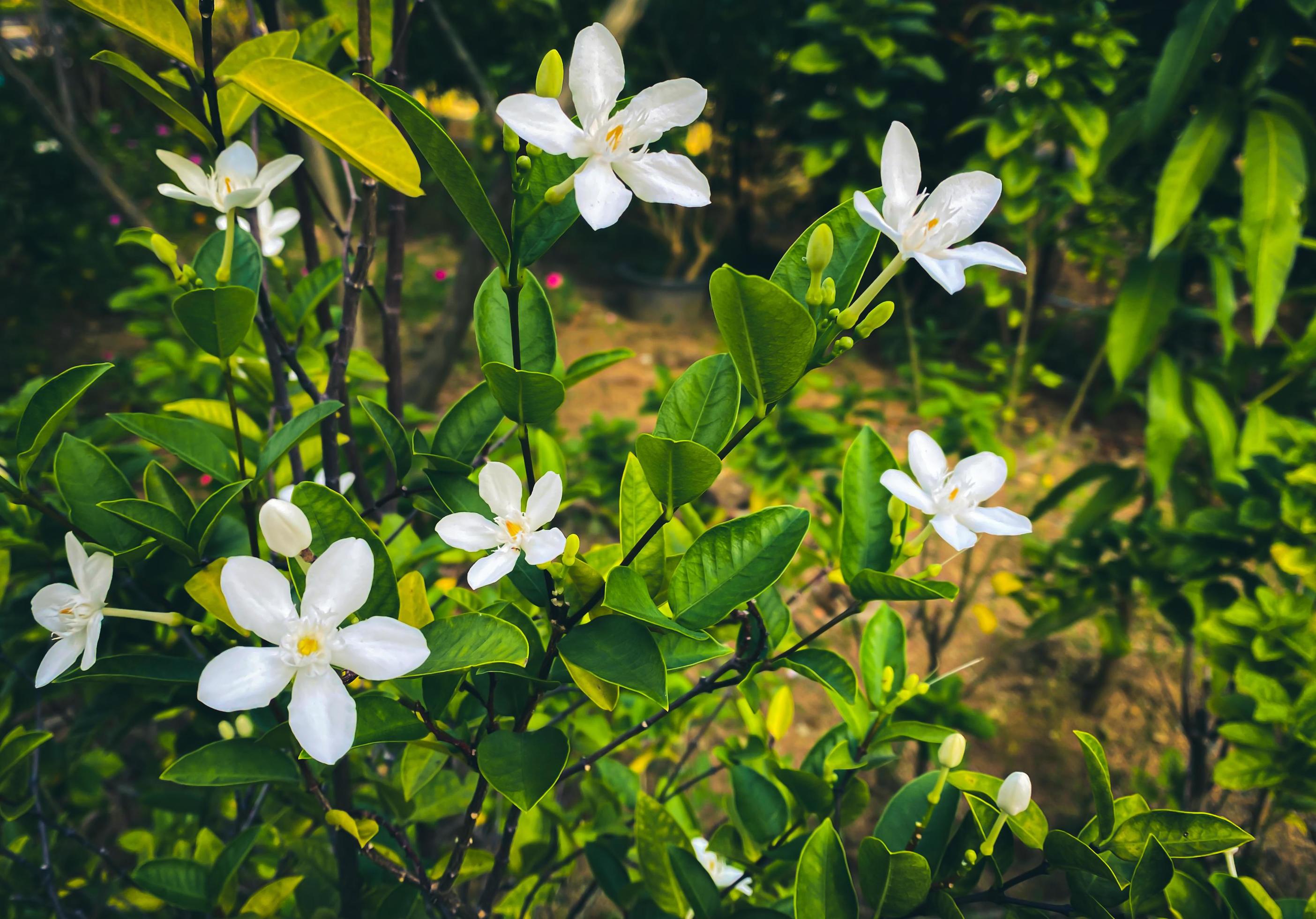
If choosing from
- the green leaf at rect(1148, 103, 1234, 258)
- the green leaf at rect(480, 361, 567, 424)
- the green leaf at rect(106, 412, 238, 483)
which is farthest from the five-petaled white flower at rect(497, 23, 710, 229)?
the green leaf at rect(1148, 103, 1234, 258)

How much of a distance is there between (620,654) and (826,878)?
0.84ft

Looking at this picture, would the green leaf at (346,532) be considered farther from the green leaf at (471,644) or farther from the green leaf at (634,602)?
the green leaf at (634,602)

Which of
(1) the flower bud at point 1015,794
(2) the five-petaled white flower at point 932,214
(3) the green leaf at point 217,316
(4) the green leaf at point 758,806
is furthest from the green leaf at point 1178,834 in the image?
(3) the green leaf at point 217,316

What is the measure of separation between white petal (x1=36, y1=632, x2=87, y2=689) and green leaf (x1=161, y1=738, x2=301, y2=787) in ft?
0.32

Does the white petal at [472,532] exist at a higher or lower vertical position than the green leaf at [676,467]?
lower

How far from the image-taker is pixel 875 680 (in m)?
0.73

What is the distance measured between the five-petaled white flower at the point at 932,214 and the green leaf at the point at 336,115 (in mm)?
295

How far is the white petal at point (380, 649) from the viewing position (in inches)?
17.1

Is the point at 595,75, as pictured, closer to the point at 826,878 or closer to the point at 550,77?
the point at 550,77

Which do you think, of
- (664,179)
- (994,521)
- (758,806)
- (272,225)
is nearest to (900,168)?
(664,179)

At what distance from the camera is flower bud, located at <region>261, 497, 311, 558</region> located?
1.50 feet

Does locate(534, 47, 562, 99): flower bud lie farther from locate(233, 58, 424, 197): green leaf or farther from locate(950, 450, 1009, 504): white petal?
locate(950, 450, 1009, 504): white petal

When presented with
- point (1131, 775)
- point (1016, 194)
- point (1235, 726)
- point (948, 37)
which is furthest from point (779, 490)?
point (948, 37)

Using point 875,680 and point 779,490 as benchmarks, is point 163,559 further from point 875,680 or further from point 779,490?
point 779,490
